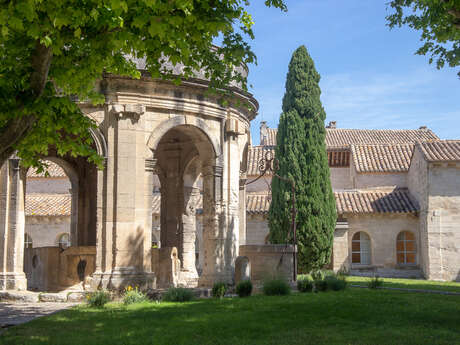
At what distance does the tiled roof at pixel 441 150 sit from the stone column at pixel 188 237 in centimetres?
1185

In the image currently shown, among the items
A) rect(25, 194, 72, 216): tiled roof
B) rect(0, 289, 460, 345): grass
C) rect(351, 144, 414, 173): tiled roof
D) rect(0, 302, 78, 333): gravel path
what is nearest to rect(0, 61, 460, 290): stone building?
rect(25, 194, 72, 216): tiled roof

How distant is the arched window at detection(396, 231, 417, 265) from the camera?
26500mm

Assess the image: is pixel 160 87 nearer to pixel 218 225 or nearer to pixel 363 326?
pixel 218 225

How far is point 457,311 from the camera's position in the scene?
10773 millimetres

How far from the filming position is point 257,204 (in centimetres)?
2745

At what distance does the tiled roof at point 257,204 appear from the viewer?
26.8 m

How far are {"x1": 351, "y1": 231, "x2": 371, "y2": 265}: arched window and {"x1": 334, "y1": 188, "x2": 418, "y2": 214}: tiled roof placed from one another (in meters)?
1.58

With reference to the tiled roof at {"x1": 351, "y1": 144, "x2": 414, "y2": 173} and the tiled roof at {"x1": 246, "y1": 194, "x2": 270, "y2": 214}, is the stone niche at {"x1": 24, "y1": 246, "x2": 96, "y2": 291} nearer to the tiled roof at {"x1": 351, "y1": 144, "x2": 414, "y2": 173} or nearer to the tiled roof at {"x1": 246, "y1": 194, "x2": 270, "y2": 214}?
the tiled roof at {"x1": 246, "y1": 194, "x2": 270, "y2": 214}

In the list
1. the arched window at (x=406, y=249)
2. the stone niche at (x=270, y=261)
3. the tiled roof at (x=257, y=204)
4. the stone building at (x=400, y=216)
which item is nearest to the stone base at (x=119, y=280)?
the stone niche at (x=270, y=261)

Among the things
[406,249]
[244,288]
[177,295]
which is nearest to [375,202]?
[406,249]

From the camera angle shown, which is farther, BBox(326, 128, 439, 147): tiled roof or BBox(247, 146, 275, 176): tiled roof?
BBox(326, 128, 439, 147): tiled roof

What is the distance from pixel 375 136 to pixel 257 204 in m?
14.6

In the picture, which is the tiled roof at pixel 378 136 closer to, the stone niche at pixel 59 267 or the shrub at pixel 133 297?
the stone niche at pixel 59 267

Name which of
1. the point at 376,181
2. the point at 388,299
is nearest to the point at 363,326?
the point at 388,299
